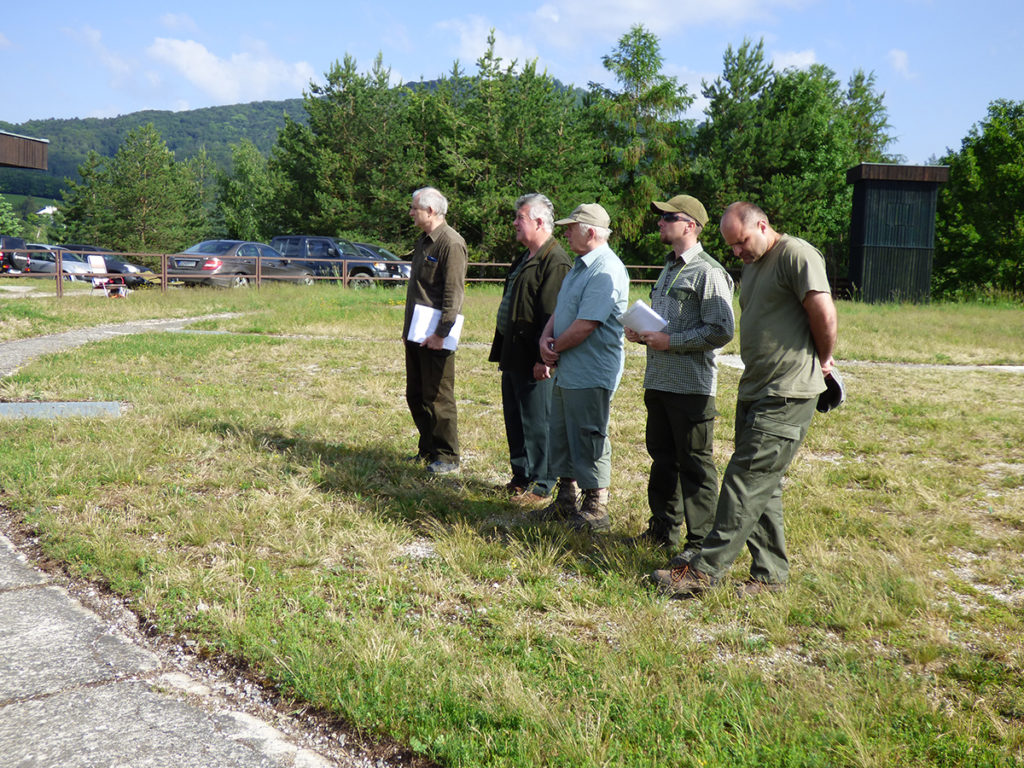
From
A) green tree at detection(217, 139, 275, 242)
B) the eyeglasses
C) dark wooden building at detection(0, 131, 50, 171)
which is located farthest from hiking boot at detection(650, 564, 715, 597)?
green tree at detection(217, 139, 275, 242)

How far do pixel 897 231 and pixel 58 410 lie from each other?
23915mm

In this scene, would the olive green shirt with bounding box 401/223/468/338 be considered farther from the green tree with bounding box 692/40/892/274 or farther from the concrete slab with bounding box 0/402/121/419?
the green tree with bounding box 692/40/892/274

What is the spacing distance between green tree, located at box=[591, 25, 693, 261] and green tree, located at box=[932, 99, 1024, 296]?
12823 millimetres

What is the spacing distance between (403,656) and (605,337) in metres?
2.14

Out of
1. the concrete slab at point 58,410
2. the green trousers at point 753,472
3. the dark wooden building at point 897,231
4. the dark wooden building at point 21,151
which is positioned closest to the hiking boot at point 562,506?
the green trousers at point 753,472

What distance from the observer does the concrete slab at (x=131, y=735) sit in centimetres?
251

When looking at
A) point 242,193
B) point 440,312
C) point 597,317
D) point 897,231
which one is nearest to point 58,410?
point 440,312

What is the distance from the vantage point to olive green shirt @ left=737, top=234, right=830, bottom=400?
355 cm

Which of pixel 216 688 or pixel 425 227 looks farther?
pixel 425 227

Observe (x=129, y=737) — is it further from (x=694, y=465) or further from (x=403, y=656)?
(x=694, y=465)

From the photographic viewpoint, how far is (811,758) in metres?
2.51

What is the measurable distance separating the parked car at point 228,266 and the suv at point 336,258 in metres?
0.56

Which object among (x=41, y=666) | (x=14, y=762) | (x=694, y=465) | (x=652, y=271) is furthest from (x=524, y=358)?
(x=652, y=271)

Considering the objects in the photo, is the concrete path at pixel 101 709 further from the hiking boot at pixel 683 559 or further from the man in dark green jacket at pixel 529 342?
the man in dark green jacket at pixel 529 342
